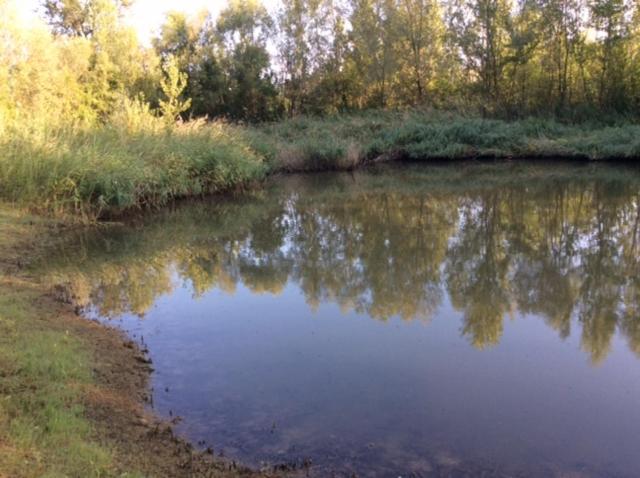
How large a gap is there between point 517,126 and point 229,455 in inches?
940

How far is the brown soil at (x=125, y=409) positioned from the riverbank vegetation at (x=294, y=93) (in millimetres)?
6238

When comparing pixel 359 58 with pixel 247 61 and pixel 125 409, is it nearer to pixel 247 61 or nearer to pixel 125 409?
pixel 247 61

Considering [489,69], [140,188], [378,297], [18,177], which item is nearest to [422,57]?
[489,69]

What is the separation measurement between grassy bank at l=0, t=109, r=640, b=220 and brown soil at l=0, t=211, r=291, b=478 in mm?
4983

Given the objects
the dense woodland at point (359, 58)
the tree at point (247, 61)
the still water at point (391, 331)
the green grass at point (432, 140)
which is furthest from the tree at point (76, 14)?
the still water at point (391, 331)

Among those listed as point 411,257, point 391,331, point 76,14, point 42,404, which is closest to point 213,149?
point 411,257

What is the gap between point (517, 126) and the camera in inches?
985

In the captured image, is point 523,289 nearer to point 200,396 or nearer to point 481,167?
point 200,396

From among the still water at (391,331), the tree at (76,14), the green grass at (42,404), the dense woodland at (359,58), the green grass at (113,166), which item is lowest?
the still water at (391,331)

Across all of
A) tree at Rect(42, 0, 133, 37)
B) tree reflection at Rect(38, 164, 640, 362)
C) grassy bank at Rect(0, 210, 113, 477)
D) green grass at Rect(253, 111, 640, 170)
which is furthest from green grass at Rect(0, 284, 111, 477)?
tree at Rect(42, 0, 133, 37)

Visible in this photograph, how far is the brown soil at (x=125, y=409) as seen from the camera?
3512 millimetres

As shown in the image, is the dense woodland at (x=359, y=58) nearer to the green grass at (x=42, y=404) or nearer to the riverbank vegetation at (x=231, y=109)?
the riverbank vegetation at (x=231, y=109)

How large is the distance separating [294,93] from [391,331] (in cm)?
2964

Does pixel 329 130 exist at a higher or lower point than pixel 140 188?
higher
